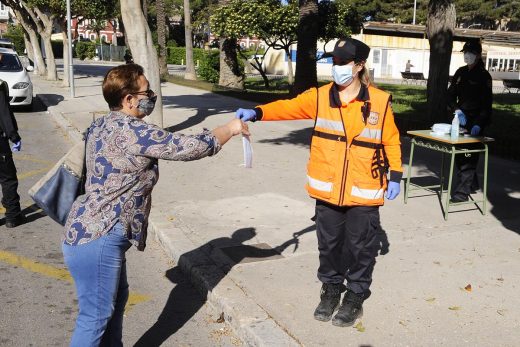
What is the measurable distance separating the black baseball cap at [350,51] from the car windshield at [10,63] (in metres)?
15.4

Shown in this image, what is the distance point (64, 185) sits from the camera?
3.08m

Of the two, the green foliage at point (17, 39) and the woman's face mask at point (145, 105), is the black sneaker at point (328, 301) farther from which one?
the green foliage at point (17, 39)

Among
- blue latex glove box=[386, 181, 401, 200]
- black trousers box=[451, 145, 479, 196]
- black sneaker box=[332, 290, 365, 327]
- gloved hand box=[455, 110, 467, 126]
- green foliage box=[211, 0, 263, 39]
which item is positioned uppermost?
green foliage box=[211, 0, 263, 39]

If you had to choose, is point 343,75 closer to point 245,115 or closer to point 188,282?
point 245,115

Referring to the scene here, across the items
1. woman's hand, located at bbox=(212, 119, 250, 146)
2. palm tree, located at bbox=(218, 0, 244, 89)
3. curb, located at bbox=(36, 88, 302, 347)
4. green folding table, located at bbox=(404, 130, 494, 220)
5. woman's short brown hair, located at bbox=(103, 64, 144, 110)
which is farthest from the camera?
palm tree, located at bbox=(218, 0, 244, 89)

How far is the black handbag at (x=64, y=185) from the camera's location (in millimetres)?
3061

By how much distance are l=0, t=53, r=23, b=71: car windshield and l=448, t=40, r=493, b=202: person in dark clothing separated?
→ 1399cm

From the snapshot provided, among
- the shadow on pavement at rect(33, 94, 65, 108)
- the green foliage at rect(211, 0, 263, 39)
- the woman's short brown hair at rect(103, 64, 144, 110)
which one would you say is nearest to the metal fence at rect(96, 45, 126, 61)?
the green foliage at rect(211, 0, 263, 39)

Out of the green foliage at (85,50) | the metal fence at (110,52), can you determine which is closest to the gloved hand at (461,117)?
the metal fence at (110,52)

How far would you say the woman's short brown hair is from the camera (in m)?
3.00

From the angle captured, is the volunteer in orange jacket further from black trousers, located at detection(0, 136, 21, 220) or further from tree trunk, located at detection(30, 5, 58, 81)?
tree trunk, located at detection(30, 5, 58, 81)

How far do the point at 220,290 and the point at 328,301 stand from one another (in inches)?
34.0

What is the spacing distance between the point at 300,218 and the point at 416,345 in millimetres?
2834

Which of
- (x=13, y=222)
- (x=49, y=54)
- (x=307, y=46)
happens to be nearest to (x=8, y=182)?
(x=13, y=222)
